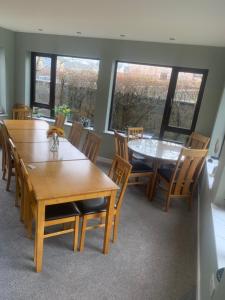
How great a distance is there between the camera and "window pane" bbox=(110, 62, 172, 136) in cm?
434

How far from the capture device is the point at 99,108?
465cm

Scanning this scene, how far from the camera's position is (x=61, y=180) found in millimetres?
2062

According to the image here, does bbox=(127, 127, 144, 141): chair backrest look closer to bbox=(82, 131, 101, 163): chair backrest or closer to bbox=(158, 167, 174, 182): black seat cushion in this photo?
bbox=(158, 167, 174, 182): black seat cushion

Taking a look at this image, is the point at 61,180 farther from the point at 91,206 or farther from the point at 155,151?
the point at 155,151

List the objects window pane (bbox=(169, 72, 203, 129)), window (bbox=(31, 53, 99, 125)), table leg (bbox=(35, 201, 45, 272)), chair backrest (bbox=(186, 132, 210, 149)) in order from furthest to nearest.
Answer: window (bbox=(31, 53, 99, 125)) → window pane (bbox=(169, 72, 203, 129)) → chair backrest (bbox=(186, 132, 210, 149)) → table leg (bbox=(35, 201, 45, 272))

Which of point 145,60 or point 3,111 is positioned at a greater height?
point 145,60

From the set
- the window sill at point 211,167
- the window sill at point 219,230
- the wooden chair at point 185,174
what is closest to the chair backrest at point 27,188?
the window sill at point 219,230

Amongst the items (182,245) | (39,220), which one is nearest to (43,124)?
(39,220)

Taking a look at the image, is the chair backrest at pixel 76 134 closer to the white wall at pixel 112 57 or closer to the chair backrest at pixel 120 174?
the white wall at pixel 112 57

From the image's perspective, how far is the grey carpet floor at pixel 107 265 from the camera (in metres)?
1.85

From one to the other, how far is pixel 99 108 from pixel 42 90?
1.64m

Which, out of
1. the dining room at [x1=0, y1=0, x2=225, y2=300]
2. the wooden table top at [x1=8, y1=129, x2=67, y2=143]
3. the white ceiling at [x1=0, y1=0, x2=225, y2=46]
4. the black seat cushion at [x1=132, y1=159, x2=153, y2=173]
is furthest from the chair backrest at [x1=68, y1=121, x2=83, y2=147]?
the white ceiling at [x1=0, y1=0, x2=225, y2=46]

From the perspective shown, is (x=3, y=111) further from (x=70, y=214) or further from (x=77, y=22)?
(x=70, y=214)

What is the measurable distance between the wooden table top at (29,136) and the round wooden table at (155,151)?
122 cm
